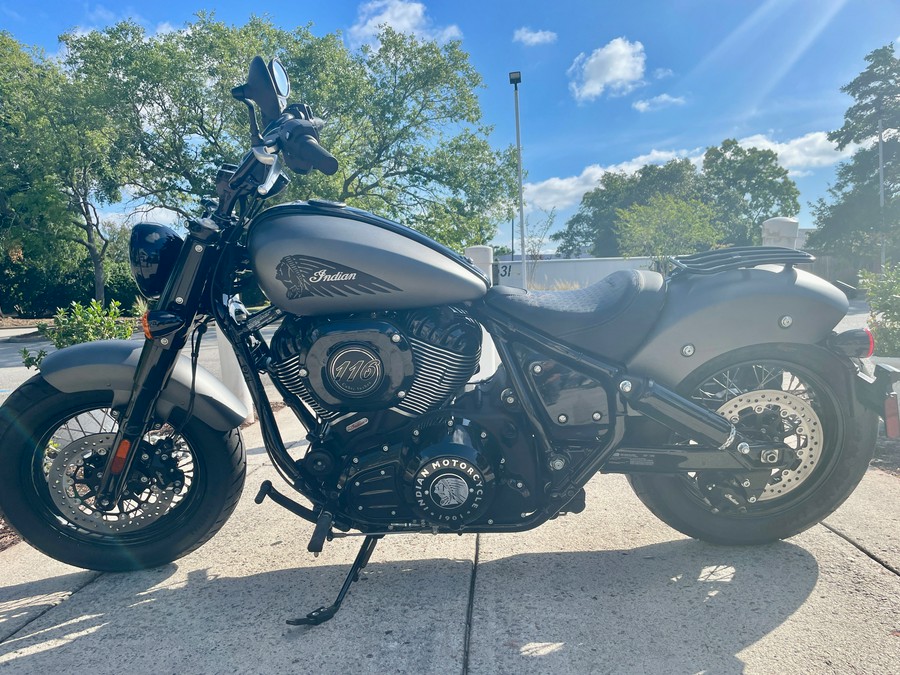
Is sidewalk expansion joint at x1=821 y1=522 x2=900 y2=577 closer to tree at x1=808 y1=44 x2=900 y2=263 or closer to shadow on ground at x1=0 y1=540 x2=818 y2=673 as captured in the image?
shadow on ground at x1=0 y1=540 x2=818 y2=673

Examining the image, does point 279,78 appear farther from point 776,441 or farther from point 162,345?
point 776,441

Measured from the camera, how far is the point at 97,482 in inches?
89.3

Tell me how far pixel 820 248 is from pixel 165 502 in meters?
40.1

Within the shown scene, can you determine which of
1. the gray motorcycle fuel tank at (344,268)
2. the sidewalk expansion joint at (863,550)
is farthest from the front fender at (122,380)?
the sidewalk expansion joint at (863,550)

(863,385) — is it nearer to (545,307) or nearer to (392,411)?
(545,307)

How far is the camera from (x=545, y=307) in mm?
2066

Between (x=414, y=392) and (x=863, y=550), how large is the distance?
2000mm

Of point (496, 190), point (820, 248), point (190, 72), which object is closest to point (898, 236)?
point (820, 248)

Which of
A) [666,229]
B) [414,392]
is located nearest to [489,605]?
[414,392]

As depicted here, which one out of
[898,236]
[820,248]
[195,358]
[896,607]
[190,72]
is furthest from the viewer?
[820,248]

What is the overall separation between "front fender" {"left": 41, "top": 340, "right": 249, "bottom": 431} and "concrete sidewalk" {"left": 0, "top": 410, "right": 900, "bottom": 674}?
27.3 inches

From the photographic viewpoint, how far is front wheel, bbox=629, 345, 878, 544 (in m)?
2.14

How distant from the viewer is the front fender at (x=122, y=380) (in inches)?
85.1

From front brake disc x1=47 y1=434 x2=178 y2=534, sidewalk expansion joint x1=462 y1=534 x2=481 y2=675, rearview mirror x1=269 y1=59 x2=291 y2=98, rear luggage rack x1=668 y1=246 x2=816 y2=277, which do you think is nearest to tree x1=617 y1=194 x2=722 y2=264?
rear luggage rack x1=668 y1=246 x2=816 y2=277
